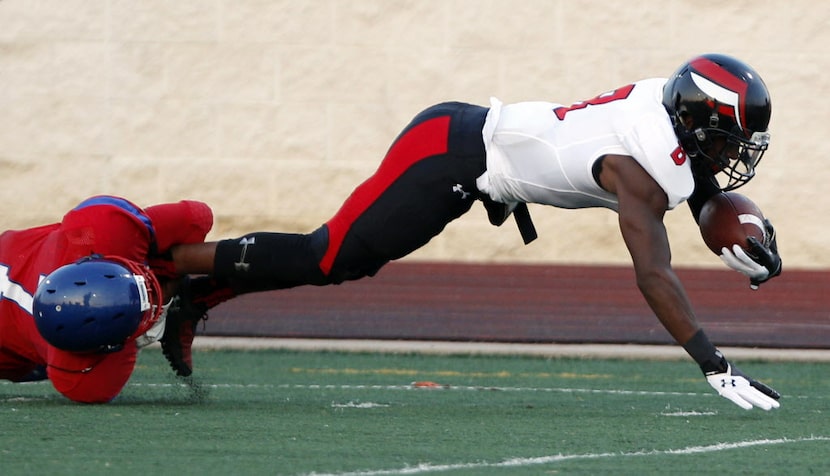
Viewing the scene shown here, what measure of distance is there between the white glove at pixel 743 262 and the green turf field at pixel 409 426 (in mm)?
503

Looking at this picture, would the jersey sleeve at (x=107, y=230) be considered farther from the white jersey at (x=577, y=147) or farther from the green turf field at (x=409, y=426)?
the white jersey at (x=577, y=147)

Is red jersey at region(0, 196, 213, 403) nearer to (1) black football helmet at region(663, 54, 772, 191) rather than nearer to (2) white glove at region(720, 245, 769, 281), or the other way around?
(1) black football helmet at region(663, 54, 772, 191)

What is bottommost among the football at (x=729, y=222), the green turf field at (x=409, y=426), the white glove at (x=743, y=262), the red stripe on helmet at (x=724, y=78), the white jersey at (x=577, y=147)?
the green turf field at (x=409, y=426)

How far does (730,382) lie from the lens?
15.3 feet

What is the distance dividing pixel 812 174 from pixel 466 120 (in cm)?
370

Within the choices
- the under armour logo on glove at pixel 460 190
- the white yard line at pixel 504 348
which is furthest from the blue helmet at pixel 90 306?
the white yard line at pixel 504 348

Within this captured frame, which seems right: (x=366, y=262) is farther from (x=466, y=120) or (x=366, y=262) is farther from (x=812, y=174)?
(x=812, y=174)

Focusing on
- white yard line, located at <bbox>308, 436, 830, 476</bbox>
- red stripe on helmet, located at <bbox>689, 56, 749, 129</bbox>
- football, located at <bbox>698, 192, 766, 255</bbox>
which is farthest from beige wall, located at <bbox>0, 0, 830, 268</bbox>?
white yard line, located at <bbox>308, 436, 830, 476</bbox>

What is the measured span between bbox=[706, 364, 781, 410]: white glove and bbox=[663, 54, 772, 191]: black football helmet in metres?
0.72

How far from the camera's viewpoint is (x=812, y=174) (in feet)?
27.2

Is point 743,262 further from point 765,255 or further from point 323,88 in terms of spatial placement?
point 323,88

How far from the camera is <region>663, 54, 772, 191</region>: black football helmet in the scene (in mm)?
4852

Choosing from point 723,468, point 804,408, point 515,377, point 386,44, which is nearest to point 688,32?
point 386,44

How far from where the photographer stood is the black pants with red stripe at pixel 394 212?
16.9 ft
